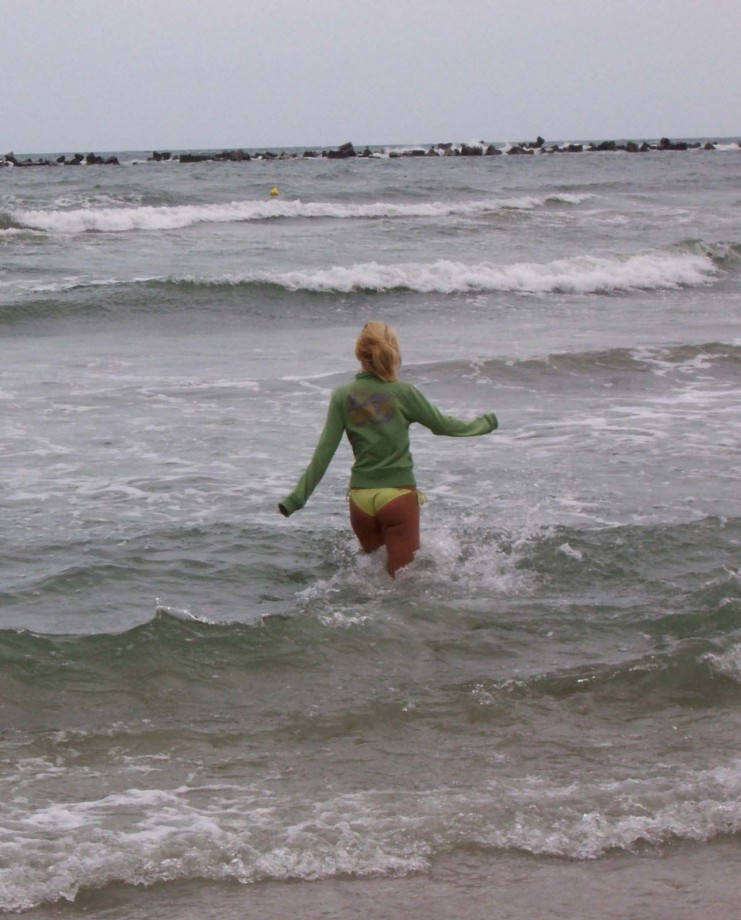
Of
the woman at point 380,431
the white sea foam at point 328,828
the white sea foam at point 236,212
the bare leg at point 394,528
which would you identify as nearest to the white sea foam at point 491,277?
the white sea foam at point 236,212

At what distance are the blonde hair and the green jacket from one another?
7 cm

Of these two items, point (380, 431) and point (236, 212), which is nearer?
point (380, 431)

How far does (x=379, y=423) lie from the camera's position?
6445 mm

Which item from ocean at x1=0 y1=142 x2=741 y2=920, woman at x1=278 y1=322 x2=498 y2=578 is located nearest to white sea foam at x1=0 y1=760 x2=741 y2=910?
ocean at x1=0 y1=142 x2=741 y2=920

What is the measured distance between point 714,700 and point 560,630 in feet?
3.28

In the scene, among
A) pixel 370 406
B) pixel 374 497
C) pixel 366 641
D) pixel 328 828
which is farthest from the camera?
pixel 374 497

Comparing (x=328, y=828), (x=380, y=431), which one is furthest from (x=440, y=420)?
(x=328, y=828)

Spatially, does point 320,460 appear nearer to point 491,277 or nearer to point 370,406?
point 370,406

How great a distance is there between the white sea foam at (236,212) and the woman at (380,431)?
2394 cm

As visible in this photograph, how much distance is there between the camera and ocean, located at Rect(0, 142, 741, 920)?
4.08m

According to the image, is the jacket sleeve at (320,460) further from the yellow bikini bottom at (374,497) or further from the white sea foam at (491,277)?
the white sea foam at (491,277)

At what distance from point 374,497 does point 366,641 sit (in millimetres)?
861

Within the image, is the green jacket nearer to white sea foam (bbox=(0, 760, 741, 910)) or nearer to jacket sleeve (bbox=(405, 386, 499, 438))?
jacket sleeve (bbox=(405, 386, 499, 438))

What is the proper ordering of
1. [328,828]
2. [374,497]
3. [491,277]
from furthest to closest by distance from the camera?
[491,277] < [374,497] < [328,828]
